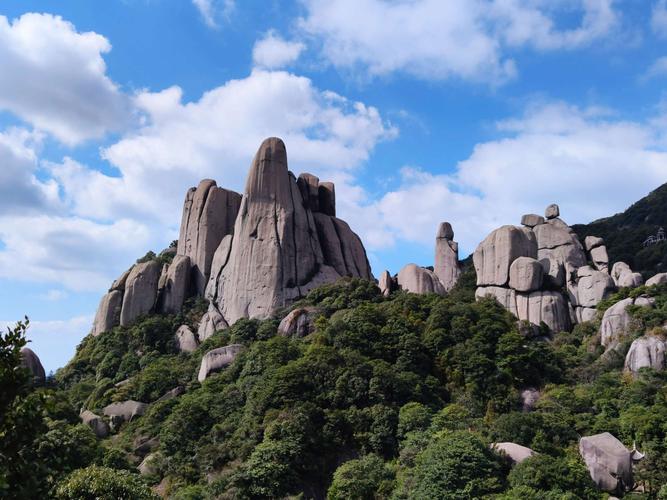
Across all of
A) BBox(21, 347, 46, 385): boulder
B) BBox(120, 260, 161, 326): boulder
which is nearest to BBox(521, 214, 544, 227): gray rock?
BBox(120, 260, 161, 326): boulder

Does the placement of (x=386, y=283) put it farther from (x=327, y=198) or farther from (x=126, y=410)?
(x=126, y=410)

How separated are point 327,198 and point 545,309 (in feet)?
62.5

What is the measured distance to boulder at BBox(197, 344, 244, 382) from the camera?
138ft

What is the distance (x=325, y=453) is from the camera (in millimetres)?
31688

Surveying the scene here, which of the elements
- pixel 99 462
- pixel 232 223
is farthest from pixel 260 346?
pixel 232 223

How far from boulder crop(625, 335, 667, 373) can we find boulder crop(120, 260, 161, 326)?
3263 cm

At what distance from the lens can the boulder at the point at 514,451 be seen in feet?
88.9

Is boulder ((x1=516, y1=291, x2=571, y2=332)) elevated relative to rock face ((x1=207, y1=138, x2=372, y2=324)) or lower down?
lower down

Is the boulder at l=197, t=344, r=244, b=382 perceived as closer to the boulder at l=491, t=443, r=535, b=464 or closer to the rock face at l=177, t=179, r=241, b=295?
the rock face at l=177, t=179, r=241, b=295

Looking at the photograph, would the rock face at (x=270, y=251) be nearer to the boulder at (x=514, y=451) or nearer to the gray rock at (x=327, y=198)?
the gray rock at (x=327, y=198)

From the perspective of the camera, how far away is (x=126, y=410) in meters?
40.7

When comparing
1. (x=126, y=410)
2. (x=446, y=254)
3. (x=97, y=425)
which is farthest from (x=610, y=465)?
(x=446, y=254)

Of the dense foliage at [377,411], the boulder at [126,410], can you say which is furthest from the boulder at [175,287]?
the boulder at [126,410]

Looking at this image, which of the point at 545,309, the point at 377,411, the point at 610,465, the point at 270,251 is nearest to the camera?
the point at 610,465
